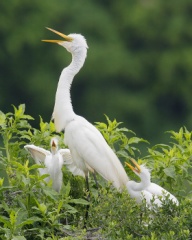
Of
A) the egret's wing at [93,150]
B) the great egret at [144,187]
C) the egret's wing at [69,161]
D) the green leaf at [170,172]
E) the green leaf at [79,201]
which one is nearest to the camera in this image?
the green leaf at [79,201]

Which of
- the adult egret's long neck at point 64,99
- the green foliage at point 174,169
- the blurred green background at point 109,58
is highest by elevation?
the blurred green background at point 109,58

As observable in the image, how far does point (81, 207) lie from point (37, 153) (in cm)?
46

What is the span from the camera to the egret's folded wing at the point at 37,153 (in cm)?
684

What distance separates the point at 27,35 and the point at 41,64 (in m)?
0.74

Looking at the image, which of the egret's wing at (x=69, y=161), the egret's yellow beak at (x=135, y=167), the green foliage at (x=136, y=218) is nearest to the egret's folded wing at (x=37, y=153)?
the egret's wing at (x=69, y=161)

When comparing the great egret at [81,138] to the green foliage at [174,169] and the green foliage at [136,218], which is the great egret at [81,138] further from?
the green foliage at [136,218]

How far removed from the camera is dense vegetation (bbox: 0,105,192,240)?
573cm

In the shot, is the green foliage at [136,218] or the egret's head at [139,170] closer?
the green foliage at [136,218]

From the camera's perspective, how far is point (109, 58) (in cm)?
2545

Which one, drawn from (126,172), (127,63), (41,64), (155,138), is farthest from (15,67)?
(126,172)

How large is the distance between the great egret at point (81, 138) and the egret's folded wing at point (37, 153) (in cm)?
26

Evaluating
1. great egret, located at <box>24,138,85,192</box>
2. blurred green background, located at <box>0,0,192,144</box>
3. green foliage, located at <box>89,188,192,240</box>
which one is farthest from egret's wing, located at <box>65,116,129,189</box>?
blurred green background, located at <box>0,0,192,144</box>

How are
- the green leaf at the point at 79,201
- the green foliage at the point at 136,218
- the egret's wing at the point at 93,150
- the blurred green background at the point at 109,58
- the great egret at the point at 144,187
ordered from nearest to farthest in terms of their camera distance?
the green foliage at the point at 136,218 → the green leaf at the point at 79,201 → the great egret at the point at 144,187 → the egret's wing at the point at 93,150 → the blurred green background at the point at 109,58

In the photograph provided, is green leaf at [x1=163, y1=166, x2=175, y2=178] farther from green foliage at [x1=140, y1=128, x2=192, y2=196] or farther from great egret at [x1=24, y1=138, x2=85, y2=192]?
great egret at [x1=24, y1=138, x2=85, y2=192]
